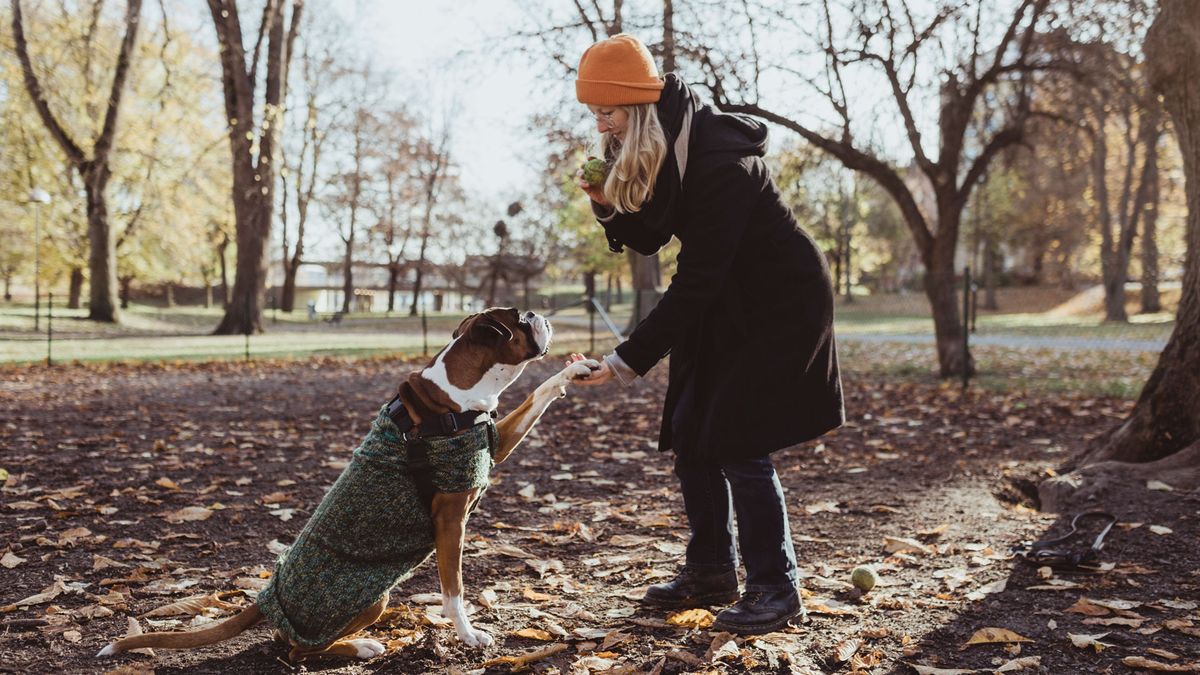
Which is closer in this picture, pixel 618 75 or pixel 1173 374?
pixel 618 75

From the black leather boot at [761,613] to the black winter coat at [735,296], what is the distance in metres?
0.57

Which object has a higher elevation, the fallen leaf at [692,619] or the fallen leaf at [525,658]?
the fallen leaf at [692,619]

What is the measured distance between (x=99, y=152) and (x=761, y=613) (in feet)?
77.8

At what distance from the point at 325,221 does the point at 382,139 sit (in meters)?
6.16

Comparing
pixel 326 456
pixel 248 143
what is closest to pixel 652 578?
pixel 326 456

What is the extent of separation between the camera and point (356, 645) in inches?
123

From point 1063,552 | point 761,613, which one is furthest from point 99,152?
point 1063,552

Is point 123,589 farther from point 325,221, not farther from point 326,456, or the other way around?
point 325,221

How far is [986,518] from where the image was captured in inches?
195

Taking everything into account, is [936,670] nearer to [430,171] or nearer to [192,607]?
[192,607]

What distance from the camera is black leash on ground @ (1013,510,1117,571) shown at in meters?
4.00

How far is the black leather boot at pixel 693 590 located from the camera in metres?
3.67

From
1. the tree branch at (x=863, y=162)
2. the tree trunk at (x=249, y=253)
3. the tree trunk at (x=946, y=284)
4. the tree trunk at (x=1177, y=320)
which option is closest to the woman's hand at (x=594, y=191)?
the tree trunk at (x=1177, y=320)

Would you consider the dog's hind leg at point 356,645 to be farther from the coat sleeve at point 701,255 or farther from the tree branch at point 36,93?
the tree branch at point 36,93
